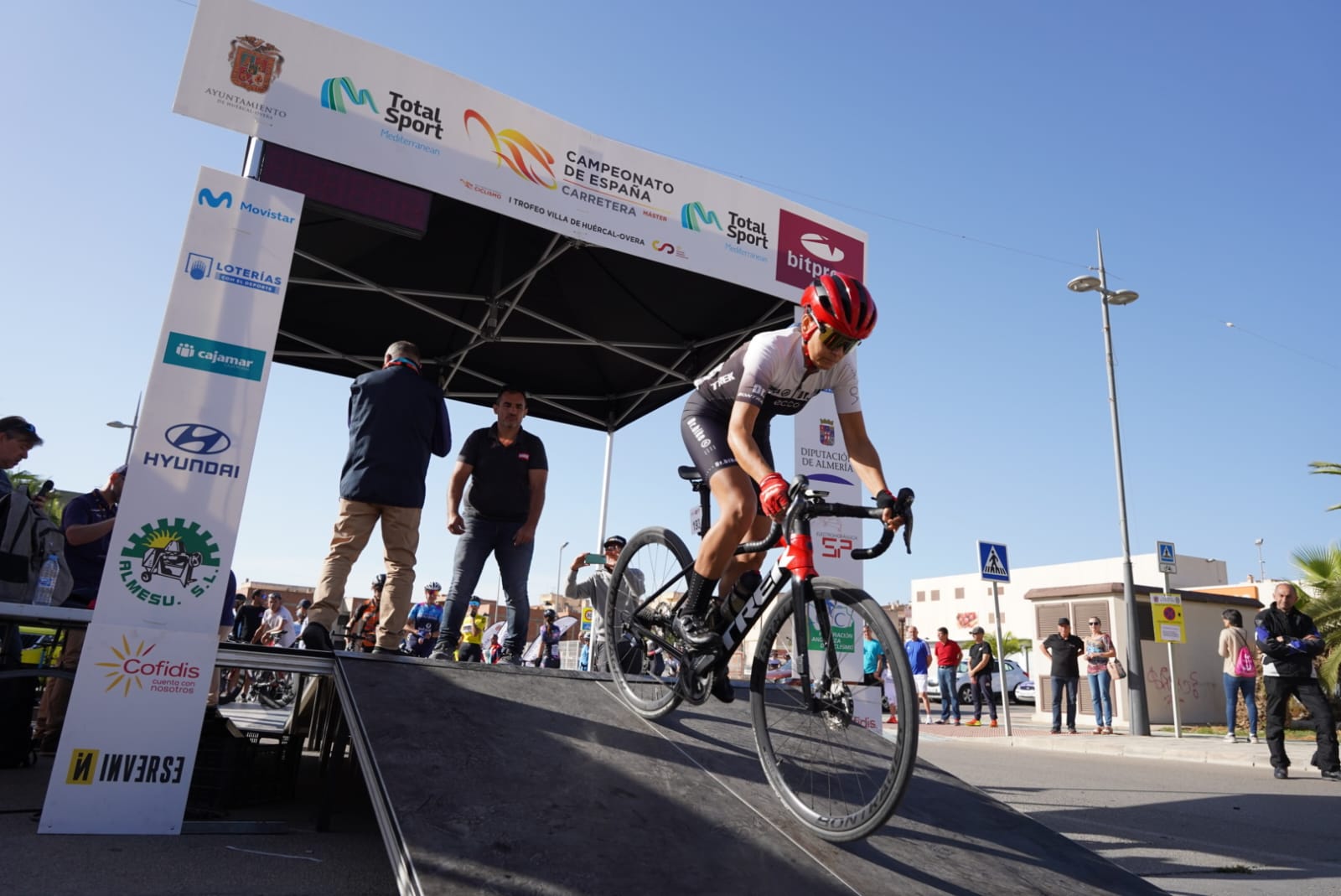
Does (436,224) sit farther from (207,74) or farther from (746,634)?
(746,634)

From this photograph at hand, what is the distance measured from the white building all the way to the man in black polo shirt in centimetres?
4756

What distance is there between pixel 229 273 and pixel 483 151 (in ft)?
7.27

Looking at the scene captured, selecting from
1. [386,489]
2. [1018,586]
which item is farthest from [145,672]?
[1018,586]

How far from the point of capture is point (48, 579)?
649 cm

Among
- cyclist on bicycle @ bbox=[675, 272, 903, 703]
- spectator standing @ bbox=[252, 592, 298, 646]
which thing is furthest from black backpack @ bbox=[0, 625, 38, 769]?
spectator standing @ bbox=[252, 592, 298, 646]

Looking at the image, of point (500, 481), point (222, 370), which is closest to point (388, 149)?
point (222, 370)

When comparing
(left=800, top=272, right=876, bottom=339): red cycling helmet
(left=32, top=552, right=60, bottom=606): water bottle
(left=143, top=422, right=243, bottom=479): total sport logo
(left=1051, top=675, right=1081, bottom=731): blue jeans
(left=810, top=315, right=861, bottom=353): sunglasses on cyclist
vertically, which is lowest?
(left=1051, top=675, right=1081, bottom=731): blue jeans

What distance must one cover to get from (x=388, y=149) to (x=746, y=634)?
4.29 m

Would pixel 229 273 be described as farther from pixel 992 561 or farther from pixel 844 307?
pixel 992 561

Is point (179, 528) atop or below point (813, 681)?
atop

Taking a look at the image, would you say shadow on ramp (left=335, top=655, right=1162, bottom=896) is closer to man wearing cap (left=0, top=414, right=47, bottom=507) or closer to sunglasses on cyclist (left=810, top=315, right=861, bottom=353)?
sunglasses on cyclist (left=810, top=315, right=861, bottom=353)

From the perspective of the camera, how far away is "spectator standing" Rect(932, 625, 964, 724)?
17422 mm

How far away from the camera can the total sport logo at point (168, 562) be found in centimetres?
452

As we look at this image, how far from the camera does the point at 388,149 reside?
602 cm
